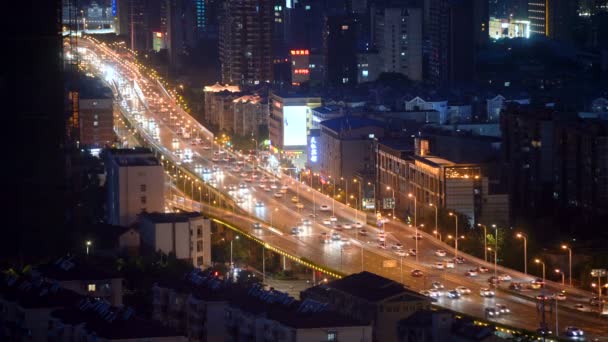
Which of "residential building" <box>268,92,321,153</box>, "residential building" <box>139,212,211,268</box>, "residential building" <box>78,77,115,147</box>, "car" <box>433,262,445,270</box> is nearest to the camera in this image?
"car" <box>433,262,445,270</box>

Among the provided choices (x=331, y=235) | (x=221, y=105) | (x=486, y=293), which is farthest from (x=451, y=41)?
(x=486, y=293)

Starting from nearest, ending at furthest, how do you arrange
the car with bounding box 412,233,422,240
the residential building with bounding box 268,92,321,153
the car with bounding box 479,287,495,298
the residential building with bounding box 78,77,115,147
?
1. the car with bounding box 479,287,495,298
2. the car with bounding box 412,233,422,240
3. the residential building with bounding box 268,92,321,153
4. the residential building with bounding box 78,77,115,147

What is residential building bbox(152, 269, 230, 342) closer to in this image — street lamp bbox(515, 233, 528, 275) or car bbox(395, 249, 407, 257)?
street lamp bbox(515, 233, 528, 275)

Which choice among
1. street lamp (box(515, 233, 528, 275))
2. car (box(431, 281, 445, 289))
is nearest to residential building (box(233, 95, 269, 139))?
street lamp (box(515, 233, 528, 275))

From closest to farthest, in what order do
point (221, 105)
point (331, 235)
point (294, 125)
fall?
point (331, 235), point (294, 125), point (221, 105)

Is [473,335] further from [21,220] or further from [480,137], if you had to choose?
[480,137]

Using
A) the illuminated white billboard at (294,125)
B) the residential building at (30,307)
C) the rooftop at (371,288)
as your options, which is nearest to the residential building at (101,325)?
the residential building at (30,307)

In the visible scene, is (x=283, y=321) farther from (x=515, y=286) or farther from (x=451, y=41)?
(x=451, y=41)
